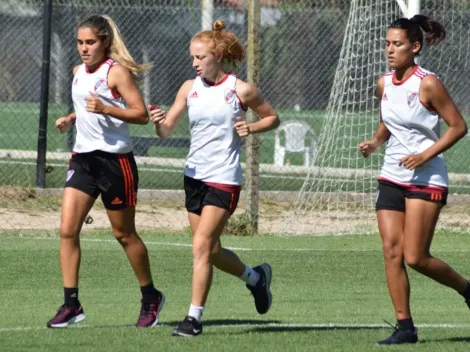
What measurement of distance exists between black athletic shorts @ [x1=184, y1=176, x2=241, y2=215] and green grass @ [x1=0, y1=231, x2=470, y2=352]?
0.78 m

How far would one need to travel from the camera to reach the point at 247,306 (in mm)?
9641

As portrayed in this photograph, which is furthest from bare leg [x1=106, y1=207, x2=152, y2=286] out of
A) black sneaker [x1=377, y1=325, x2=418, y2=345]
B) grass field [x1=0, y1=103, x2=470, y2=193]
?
grass field [x1=0, y1=103, x2=470, y2=193]

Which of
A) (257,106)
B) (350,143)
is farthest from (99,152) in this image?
(350,143)

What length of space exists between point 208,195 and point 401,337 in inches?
57.1

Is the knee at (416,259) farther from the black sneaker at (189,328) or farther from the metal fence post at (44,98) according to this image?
the metal fence post at (44,98)

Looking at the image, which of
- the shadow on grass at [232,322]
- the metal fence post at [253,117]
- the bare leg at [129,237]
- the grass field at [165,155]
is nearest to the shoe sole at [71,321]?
the bare leg at [129,237]

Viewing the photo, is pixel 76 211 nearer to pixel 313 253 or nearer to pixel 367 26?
pixel 313 253

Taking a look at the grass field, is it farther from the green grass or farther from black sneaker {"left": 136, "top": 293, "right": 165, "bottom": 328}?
black sneaker {"left": 136, "top": 293, "right": 165, "bottom": 328}

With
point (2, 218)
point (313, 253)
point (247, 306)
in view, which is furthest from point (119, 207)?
point (2, 218)

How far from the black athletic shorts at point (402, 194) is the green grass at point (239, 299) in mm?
814

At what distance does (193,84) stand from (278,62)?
59.1 feet

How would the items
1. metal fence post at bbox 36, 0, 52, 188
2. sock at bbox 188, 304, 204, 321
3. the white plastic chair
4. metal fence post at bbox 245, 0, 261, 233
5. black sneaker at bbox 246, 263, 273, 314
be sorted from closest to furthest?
sock at bbox 188, 304, 204, 321 < black sneaker at bbox 246, 263, 273, 314 < metal fence post at bbox 245, 0, 261, 233 < metal fence post at bbox 36, 0, 52, 188 < the white plastic chair

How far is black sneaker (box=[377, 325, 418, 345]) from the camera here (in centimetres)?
759

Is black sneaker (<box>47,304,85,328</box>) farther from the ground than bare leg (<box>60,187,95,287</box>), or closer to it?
closer to it
